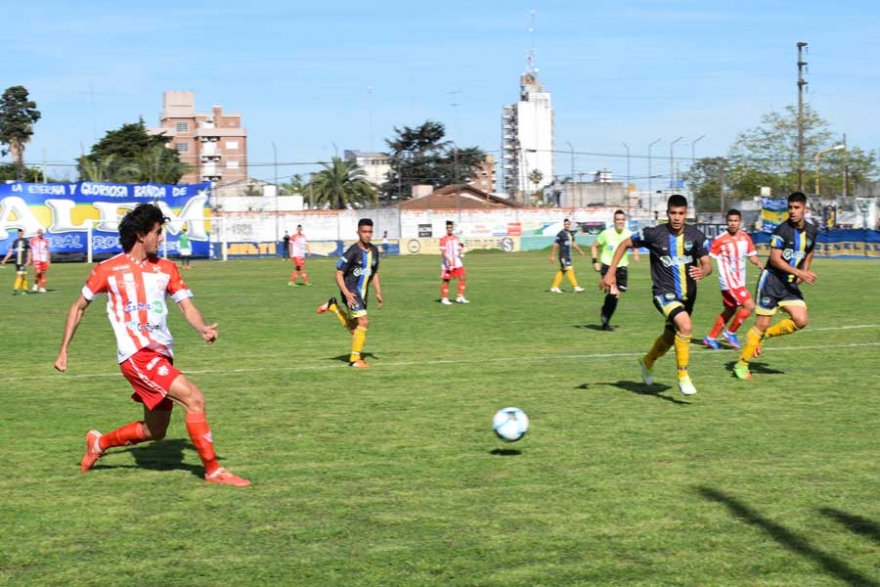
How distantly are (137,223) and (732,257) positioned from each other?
11461mm

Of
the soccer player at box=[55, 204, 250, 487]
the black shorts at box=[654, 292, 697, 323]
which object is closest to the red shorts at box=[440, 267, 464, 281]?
the black shorts at box=[654, 292, 697, 323]

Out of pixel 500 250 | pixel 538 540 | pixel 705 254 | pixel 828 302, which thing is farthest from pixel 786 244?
pixel 500 250

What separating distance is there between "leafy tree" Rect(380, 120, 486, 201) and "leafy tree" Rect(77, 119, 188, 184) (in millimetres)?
20244

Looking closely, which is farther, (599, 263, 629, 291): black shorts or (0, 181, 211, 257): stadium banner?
(0, 181, 211, 257): stadium banner

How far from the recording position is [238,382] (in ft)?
44.4

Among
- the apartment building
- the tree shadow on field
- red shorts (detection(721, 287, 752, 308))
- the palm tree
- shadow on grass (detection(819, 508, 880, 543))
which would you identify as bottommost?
shadow on grass (detection(819, 508, 880, 543))

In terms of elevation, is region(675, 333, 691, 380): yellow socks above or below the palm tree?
below

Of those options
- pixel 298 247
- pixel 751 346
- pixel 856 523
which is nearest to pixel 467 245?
pixel 298 247

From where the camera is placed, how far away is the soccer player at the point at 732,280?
16.7 metres

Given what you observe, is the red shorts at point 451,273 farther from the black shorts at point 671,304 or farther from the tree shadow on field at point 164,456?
the tree shadow on field at point 164,456

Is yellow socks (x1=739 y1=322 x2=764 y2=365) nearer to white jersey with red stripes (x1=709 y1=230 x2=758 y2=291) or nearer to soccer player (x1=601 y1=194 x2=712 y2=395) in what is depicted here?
soccer player (x1=601 y1=194 x2=712 y2=395)

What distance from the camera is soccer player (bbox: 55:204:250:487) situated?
7.90 metres

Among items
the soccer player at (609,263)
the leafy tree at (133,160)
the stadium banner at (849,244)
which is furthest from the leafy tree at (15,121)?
the soccer player at (609,263)

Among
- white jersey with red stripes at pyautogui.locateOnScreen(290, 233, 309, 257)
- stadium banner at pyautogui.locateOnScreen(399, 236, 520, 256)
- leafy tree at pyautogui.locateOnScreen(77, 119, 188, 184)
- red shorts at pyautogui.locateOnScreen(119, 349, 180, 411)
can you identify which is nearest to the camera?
red shorts at pyautogui.locateOnScreen(119, 349, 180, 411)
